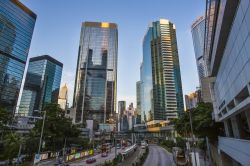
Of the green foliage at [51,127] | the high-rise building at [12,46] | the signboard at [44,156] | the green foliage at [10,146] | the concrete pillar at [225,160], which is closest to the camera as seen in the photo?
the concrete pillar at [225,160]

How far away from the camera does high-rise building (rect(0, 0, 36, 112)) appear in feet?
436

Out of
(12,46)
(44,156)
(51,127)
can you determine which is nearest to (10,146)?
(44,156)

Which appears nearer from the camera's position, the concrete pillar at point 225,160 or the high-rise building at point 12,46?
the concrete pillar at point 225,160

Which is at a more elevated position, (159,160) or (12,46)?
(12,46)

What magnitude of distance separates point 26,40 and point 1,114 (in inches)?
5258

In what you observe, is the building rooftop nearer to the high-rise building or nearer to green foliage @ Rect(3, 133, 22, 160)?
the high-rise building

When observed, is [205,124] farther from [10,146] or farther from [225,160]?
A: [10,146]

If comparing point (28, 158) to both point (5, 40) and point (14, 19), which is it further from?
point (14, 19)

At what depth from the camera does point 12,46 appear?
458 feet

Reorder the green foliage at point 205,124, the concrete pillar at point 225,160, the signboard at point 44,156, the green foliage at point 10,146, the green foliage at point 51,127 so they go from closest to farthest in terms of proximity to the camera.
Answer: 1. the concrete pillar at point 225,160
2. the green foliage at point 10,146
3. the green foliage at point 205,124
4. the signboard at point 44,156
5. the green foliage at point 51,127

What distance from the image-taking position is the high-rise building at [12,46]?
436 ft

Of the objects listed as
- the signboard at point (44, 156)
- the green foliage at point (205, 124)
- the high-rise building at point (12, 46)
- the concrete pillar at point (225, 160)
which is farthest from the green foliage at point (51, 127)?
the high-rise building at point (12, 46)

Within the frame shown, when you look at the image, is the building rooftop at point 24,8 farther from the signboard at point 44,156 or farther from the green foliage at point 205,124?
the green foliage at point 205,124

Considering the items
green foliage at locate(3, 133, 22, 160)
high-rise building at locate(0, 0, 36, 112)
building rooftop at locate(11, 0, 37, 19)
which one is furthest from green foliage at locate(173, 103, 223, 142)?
building rooftop at locate(11, 0, 37, 19)
